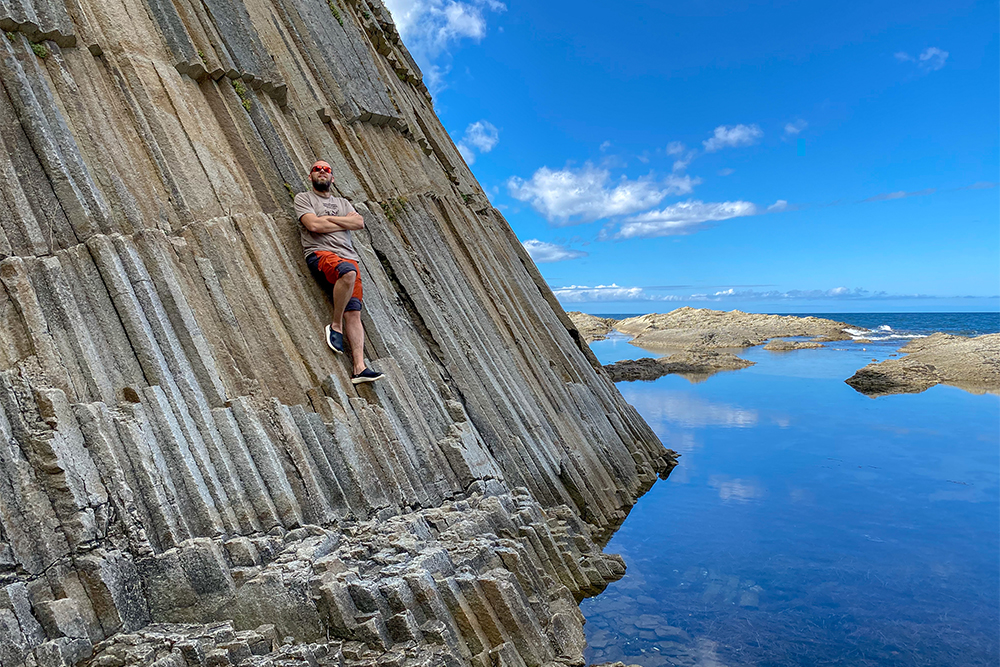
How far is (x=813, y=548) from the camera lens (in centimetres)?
1237

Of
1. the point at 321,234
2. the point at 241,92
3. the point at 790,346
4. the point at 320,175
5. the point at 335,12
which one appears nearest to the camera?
the point at 321,234

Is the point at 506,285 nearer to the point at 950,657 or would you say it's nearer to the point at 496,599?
the point at 496,599

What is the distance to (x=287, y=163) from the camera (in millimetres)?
10516

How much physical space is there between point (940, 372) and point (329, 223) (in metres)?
35.5

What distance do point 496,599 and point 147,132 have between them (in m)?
7.65

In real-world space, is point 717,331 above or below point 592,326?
below

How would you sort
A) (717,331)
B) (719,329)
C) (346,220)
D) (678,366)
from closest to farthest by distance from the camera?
1. (346,220)
2. (678,366)
3. (717,331)
4. (719,329)

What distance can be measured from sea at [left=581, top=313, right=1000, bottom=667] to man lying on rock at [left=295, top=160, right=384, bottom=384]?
5.51m

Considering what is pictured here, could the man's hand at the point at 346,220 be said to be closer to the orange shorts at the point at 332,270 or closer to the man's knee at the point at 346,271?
the orange shorts at the point at 332,270

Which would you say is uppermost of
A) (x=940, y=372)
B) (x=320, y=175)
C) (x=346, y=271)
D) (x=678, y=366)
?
(x=320, y=175)

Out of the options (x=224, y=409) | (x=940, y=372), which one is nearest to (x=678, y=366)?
(x=940, y=372)

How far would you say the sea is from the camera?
29.4 ft

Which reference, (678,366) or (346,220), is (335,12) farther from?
(678,366)

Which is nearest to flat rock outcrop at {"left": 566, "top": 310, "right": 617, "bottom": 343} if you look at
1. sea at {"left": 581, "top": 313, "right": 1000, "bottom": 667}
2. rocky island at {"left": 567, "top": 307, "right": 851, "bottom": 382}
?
rocky island at {"left": 567, "top": 307, "right": 851, "bottom": 382}
